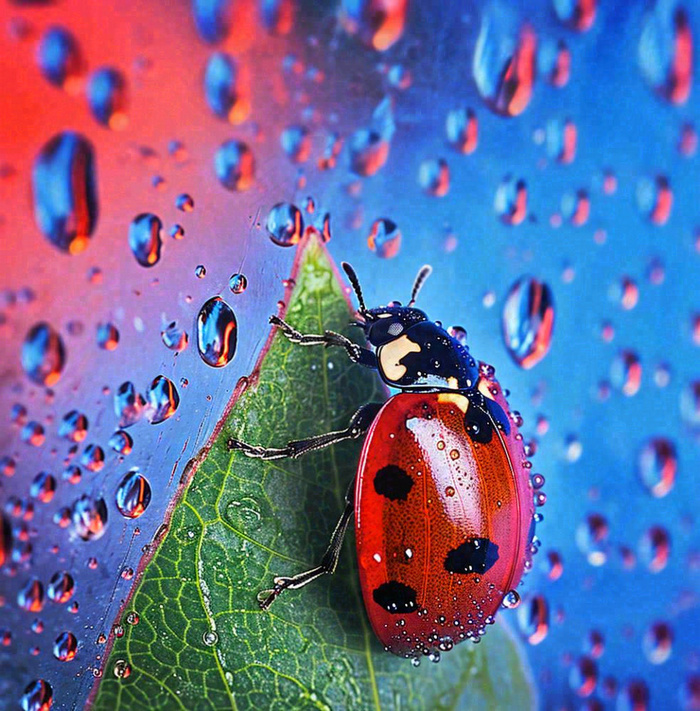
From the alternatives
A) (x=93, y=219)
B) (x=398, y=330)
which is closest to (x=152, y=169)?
(x=93, y=219)

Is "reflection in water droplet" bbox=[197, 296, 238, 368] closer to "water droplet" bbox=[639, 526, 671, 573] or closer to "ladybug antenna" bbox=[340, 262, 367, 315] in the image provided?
"ladybug antenna" bbox=[340, 262, 367, 315]

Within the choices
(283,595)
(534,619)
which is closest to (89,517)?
(283,595)

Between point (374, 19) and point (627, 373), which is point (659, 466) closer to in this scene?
point (627, 373)

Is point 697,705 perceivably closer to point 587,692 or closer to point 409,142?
point 587,692

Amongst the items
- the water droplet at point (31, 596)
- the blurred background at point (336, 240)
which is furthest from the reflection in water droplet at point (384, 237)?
the water droplet at point (31, 596)

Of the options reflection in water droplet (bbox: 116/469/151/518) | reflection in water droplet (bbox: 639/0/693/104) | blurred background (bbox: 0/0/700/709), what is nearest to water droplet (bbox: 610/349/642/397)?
blurred background (bbox: 0/0/700/709)

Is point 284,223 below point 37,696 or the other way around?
the other way around
